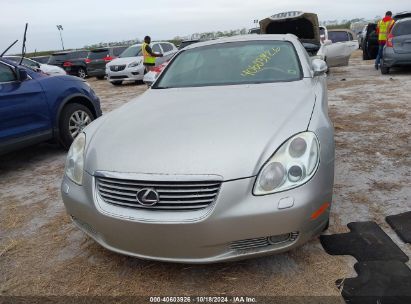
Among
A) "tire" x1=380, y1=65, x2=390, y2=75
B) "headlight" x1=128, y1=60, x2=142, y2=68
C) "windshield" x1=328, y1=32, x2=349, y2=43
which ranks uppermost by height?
"windshield" x1=328, y1=32, x2=349, y2=43

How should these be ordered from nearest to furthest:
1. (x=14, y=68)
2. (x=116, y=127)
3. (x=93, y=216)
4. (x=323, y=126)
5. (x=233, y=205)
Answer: (x=233, y=205) < (x=93, y=216) < (x=323, y=126) < (x=116, y=127) < (x=14, y=68)

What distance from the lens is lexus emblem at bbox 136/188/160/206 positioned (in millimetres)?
2186

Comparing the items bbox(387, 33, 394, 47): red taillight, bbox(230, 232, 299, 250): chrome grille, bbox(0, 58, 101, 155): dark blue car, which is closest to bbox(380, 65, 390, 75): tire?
bbox(387, 33, 394, 47): red taillight

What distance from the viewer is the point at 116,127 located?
2846mm

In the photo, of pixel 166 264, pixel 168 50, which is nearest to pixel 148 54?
pixel 168 50

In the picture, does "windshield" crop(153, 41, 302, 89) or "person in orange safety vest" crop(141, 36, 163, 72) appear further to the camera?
"person in orange safety vest" crop(141, 36, 163, 72)

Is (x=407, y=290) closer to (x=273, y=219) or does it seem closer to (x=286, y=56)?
(x=273, y=219)

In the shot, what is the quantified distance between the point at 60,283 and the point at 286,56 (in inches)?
110

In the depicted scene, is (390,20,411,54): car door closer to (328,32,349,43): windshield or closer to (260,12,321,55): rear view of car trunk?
(260,12,321,55): rear view of car trunk

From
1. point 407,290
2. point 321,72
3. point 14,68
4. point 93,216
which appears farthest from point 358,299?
point 14,68

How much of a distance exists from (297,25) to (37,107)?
7.88m

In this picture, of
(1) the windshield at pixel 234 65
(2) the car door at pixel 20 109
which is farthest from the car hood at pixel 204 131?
(2) the car door at pixel 20 109

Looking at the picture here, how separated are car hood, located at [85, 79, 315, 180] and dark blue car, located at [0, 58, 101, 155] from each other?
2019 mm

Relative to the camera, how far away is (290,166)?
7.39ft
